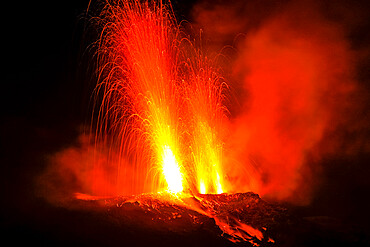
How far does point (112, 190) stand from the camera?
21.0m

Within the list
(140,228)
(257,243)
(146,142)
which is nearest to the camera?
(140,228)

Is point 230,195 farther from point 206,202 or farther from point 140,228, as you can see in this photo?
point 140,228

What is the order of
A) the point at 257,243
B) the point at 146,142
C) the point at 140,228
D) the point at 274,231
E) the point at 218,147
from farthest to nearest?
1. the point at 218,147
2. the point at 146,142
3. the point at 274,231
4. the point at 257,243
5. the point at 140,228

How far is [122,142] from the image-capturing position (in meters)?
21.6

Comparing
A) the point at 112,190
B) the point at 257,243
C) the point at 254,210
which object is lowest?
the point at 257,243

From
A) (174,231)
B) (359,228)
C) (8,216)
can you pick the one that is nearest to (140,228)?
(174,231)

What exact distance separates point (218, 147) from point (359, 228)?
26.6ft

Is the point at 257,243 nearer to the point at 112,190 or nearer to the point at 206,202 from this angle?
the point at 206,202

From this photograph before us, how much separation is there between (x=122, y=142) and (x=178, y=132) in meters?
4.87

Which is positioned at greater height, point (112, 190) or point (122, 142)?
point (122, 142)

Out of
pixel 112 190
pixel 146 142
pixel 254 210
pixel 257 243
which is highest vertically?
pixel 146 142

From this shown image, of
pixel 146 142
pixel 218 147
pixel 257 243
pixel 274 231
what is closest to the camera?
pixel 257 243

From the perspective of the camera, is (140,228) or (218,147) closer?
(140,228)

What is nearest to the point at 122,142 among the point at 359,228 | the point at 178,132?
the point at 178,132
